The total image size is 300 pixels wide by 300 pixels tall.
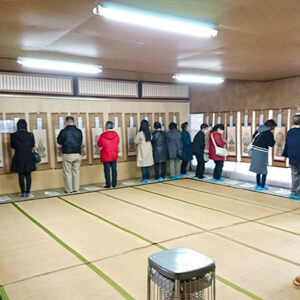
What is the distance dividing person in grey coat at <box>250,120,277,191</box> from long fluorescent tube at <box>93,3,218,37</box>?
141 inches

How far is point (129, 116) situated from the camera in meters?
7.98

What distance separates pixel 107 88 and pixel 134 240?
15.2ft

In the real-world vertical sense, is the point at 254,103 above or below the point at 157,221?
above

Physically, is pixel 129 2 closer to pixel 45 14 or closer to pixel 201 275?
pixel 45 14

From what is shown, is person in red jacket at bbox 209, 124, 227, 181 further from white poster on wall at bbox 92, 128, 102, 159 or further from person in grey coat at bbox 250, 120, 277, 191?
white poster on wall at bbox 92, 128, 102, 159

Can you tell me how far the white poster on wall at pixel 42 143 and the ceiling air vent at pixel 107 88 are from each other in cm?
124

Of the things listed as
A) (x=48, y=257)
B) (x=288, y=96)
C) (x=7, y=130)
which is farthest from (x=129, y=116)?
(x=48, y=257)

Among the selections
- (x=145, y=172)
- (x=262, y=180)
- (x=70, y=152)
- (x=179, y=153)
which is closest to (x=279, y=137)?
(x=262, y=180)

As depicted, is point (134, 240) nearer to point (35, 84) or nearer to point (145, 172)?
point (145, 172)

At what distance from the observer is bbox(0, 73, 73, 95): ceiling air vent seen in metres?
6.39

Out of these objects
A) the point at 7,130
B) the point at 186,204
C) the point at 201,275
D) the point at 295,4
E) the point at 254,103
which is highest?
the point at 295,4

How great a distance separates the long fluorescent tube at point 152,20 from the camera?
2533 millimetres

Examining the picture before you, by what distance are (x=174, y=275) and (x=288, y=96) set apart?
19.8ft

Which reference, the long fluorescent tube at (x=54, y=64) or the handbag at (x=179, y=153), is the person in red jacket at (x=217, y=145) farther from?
the long fluorescent tube at (x=54, y=64)
